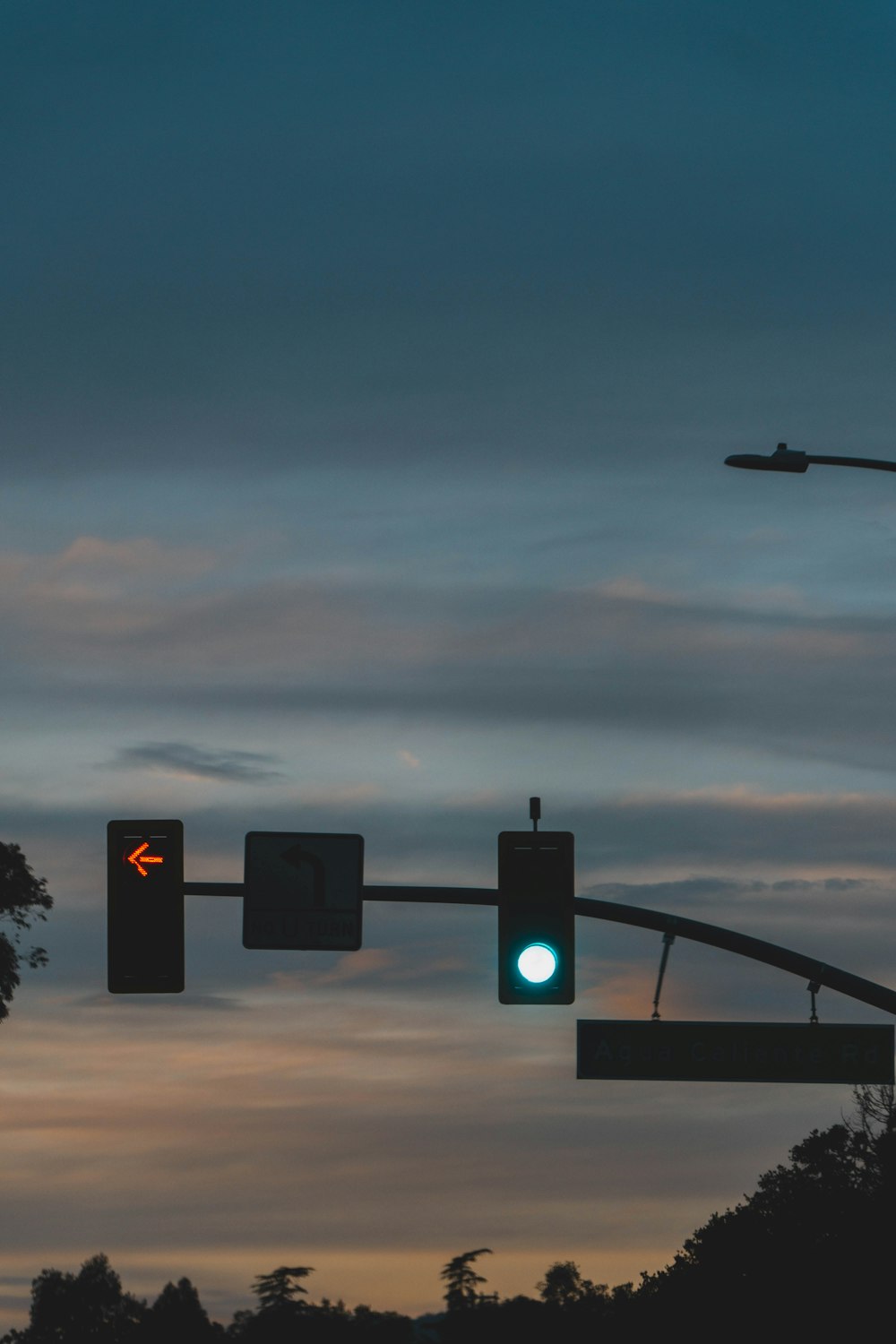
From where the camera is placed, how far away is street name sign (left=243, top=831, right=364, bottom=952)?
15.8m

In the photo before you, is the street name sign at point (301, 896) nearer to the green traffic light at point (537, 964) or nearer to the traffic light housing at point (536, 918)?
the traffic light housing at point (536, 918)

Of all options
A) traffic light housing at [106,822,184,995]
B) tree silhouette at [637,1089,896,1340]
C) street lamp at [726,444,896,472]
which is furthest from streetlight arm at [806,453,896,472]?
tree silhouette at [637,1089,896,1340]

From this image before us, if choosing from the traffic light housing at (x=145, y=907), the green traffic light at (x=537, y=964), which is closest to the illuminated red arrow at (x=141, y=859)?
the traffic light housing at (x=145, y=907)

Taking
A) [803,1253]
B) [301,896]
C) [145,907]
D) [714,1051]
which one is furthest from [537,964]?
[803,1253]

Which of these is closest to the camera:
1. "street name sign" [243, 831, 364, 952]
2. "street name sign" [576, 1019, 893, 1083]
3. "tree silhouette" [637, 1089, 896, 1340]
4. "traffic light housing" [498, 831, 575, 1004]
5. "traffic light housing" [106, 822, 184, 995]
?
"traffic light housing" [106, 822, 184, 995]

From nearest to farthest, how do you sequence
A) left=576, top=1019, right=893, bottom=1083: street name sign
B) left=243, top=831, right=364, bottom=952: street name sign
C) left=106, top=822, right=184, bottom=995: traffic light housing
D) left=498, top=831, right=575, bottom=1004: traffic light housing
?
left=106, top=822, right=184, bottom=995: traffic light housing → left=498, top=831, right=575, bottom=1004: traffic light housing → left=243, top=831, right=364, bottom=952: street name sign → left=576, top=1019, right=893, bottom=1083: street name sign

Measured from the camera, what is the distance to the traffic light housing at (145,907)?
15.2m

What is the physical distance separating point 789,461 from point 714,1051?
211 inches

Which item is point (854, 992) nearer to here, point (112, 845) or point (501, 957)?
point (501, 957)

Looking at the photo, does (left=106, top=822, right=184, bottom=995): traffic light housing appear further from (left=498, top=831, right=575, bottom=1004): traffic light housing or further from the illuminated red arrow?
(left=498, top=831, right=575, bottom=1004): traffic light housing

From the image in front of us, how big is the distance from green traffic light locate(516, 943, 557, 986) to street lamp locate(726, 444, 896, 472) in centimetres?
501

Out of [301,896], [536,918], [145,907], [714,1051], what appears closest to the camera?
[145,907]

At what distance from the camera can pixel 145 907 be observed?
1531 centimetres

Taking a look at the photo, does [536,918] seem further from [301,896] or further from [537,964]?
[301,896]
